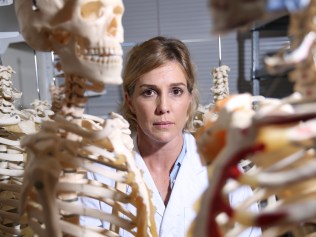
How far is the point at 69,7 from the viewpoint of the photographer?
2.42 feet

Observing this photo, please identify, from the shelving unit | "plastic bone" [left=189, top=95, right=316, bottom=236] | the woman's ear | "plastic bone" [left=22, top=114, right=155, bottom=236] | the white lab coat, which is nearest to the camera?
"plastic bone" [left=189, top=95, right=316, bottom=236]

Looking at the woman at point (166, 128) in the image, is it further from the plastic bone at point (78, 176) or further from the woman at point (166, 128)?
the plastic bone at point (78, 176)

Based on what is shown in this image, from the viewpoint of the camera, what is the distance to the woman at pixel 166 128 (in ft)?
4.03

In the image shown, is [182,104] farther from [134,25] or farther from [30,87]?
[134,25]

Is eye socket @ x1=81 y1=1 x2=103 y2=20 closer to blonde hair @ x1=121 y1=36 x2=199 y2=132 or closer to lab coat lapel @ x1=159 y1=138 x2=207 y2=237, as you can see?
blonde hair @ x1=121 y1=36 x2=199 y2=132

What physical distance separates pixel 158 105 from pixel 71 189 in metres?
0.59

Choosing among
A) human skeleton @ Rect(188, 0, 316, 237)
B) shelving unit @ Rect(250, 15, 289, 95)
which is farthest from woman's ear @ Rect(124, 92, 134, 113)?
shelving unit @ Rect(250, 15, 289, 95)

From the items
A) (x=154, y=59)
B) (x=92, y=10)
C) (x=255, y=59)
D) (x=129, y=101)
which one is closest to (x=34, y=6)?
(x=92, y=10)

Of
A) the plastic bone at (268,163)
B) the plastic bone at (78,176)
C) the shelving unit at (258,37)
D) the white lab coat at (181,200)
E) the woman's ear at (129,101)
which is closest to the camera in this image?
the plastic bone at (268,163)

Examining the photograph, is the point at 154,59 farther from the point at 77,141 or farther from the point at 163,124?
the point at 77,141

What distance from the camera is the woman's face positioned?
126 cm

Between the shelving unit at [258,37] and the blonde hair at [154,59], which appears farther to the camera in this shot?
the shelving unit at [258,37]

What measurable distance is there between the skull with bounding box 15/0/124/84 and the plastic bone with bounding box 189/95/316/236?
12.1 inches

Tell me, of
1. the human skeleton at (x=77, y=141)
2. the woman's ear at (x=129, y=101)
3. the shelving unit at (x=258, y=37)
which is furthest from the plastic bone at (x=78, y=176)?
the shelving unit at (x=258, y=37)
